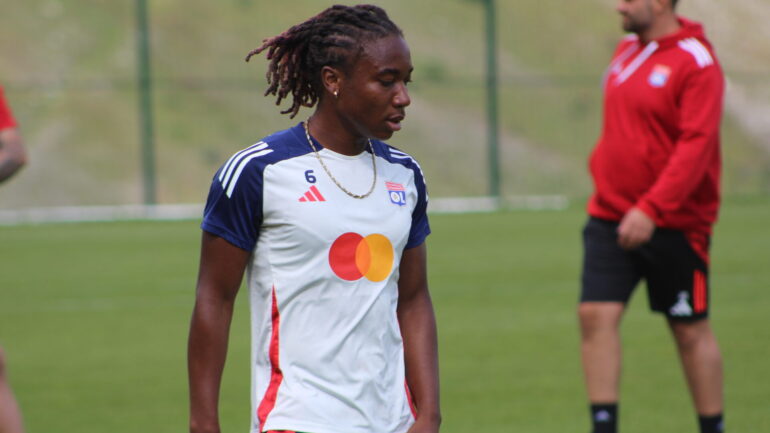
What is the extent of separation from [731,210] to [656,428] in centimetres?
1825

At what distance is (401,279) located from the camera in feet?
12.3

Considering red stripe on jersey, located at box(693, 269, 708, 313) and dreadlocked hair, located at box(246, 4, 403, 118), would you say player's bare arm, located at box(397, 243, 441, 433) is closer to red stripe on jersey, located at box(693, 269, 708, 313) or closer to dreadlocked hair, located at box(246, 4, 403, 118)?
dreadlocked hair, located at box(246, 4, 403, 118)

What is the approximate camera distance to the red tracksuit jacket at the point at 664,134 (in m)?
5.77

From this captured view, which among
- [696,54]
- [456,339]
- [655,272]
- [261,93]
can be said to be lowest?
Result: [261,93]

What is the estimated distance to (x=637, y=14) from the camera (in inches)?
235

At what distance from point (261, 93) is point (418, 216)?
93.3 feet

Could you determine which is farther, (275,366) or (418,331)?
(418,331)

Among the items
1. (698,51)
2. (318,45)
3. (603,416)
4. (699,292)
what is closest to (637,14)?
(698,51)

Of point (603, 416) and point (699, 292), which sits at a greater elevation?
point (699, 292)

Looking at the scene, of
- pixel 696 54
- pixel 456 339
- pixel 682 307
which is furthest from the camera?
pixel 456 339

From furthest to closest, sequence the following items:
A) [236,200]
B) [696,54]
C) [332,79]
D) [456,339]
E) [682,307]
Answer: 1. [456,339]
2. [682,307]
3. [696,54]
4. [332,79]
5. [236,200]

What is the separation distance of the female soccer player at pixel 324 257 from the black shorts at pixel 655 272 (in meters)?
2.60

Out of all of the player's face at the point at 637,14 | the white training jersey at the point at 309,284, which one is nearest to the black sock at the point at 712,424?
the player's face at the point at 637,14

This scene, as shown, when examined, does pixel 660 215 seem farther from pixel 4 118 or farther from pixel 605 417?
pixel 4 118
